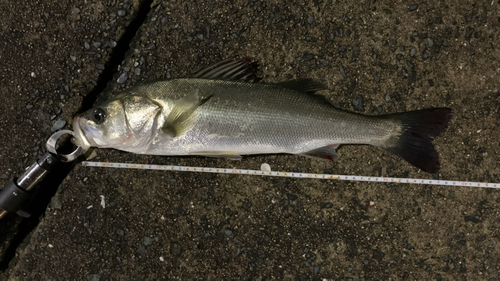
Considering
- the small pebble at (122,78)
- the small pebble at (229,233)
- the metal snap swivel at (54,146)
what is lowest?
the small pebble at (229,233)

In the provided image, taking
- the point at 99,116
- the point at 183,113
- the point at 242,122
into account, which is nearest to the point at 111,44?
the point at 99,116

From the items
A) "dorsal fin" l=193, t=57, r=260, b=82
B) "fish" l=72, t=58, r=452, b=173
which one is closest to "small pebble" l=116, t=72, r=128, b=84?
"fish" l=72, t=58, r=452, b=173

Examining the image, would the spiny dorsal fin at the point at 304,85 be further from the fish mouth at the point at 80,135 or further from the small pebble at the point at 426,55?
the fish mouth at the point at 80,135

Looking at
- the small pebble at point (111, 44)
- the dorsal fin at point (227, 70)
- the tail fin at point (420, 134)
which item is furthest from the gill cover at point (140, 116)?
the tail fin at point (420, 134)

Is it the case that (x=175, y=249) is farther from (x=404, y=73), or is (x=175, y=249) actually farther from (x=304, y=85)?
(x=404, y=73)

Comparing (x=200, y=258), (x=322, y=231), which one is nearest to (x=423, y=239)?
(x=322, y=231)

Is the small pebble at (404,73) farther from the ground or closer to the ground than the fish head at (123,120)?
farther from the ground

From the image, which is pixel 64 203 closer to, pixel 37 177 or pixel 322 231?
pixel 37 177

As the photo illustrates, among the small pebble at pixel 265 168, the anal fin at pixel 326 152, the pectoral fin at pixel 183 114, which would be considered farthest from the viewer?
the small pebble at pixel 265 168

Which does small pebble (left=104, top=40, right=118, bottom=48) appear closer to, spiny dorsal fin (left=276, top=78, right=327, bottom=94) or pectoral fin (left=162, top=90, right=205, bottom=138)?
pectoral fin (left=162, top=90, right=205, bottom=138)
